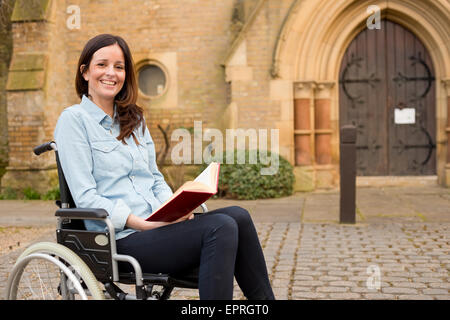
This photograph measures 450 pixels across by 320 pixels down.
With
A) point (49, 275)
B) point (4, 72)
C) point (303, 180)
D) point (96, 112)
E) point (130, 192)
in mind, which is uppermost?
point (4, 72)

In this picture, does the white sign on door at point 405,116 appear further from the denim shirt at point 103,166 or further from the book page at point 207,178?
the book page at point 207,178

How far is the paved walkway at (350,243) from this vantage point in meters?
4.01

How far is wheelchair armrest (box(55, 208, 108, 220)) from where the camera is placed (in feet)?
7.75

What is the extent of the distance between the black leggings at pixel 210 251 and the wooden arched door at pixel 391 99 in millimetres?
8269

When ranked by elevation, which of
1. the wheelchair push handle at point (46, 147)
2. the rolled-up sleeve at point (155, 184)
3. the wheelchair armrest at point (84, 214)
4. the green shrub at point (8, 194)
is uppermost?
the wheelchair push handle at point (46, 147)

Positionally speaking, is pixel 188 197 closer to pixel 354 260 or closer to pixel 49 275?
pixel 49 275

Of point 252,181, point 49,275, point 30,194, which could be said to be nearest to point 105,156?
point 49,275

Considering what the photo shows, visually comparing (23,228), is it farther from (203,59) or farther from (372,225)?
(203,59)

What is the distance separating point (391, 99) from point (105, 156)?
863 centimetres

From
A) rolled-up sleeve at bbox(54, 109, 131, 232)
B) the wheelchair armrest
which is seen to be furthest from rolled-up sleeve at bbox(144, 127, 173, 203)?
the wheelchair armrest

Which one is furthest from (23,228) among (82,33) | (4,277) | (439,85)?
(439,85)

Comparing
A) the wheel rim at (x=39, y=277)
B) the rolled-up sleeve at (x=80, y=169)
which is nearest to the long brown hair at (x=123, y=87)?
the rolled-up sleeve at (x=80, y=169)

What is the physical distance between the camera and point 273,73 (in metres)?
9.77

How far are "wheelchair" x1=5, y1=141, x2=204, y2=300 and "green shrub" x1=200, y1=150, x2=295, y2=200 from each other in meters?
6.49
